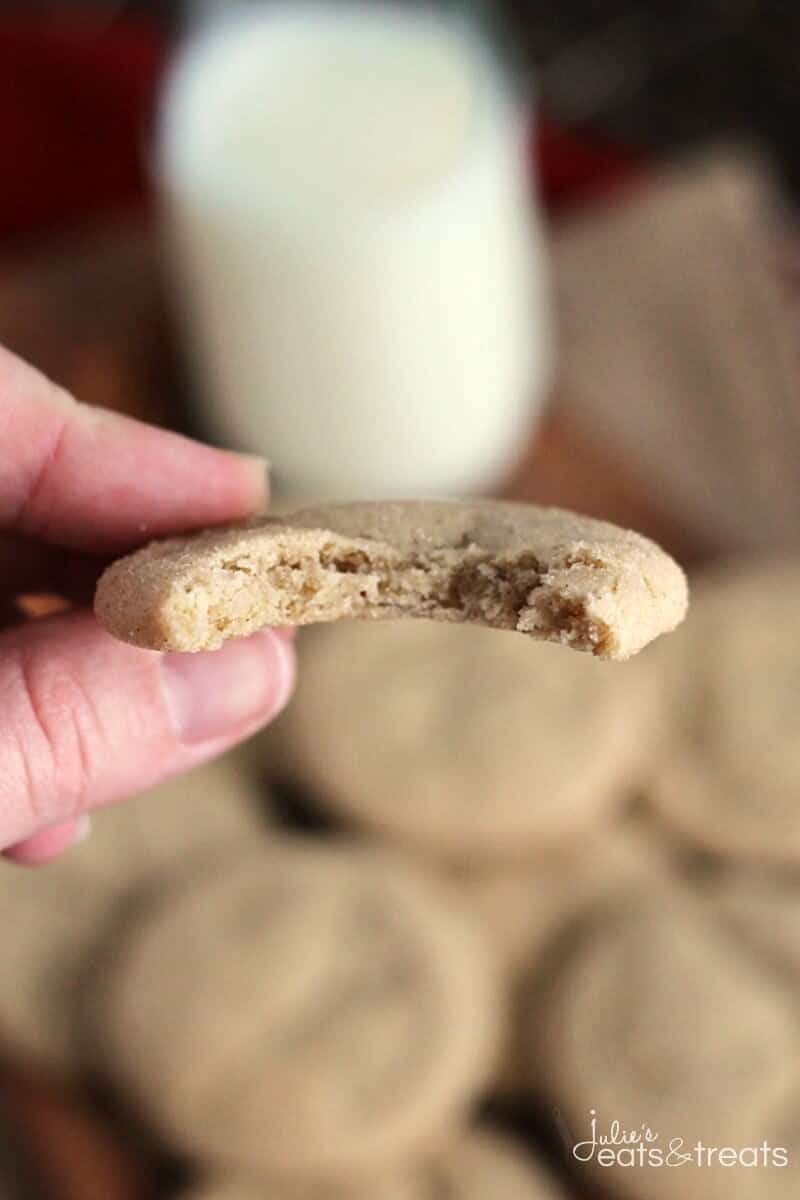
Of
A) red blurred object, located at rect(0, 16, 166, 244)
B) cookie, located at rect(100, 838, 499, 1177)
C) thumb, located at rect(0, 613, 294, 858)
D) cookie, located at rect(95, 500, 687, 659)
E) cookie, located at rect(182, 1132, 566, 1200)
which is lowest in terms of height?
cookie, located at rect(182, 1132, 566, 1200)

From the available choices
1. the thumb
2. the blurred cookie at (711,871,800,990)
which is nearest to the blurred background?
the blurred cookie at (711,871,800,990)

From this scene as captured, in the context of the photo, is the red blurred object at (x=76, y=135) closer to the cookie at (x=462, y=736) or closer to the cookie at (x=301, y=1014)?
the cookie at (x=462, y=736)

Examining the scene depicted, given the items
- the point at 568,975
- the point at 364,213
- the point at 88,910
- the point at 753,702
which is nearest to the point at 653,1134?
the point at 568,975

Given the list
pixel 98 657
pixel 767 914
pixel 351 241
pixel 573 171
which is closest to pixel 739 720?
pixel 767 914

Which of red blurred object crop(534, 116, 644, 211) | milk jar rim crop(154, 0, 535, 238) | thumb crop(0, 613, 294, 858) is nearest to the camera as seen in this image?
thumb crop(0, 613, 294, 858)

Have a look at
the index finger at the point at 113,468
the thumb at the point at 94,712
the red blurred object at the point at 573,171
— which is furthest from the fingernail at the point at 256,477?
the red blurred object at the point at 573,171

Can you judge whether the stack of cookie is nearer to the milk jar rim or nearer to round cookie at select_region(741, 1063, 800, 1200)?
round cookie at select_region(741, 1063, 800, 1200)

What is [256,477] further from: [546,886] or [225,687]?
[546,886]
